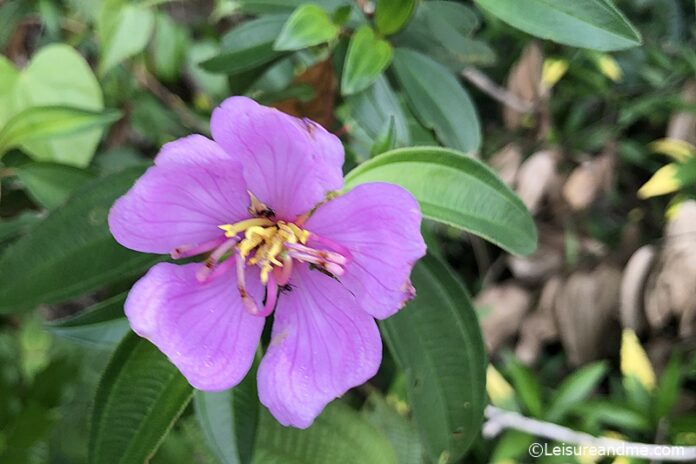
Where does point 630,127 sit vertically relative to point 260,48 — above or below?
below

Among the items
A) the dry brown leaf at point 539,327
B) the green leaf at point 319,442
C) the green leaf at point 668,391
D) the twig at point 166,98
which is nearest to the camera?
the green leaf at point 319,442

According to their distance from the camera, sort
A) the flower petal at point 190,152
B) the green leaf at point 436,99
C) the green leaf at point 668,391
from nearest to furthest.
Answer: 1. the flower petal at point 190,152
2. the green leaf at point 436,99
3. the green leaf at point 668,391

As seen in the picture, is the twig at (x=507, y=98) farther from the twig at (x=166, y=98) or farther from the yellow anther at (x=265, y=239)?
the yellow anther at (x=265, y=239)

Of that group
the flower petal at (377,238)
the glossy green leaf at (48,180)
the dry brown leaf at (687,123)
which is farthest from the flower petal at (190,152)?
the dry brown leaf at (687,123)

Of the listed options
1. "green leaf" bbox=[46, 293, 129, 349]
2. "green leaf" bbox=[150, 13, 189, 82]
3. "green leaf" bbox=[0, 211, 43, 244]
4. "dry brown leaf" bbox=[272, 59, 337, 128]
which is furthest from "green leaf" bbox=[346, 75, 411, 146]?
"green leaf" bbox=[150, 13, 189, 82]

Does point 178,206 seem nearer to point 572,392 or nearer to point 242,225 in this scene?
point 242,225

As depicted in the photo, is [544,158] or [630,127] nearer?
[544,158]

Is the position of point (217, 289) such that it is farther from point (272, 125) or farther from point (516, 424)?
point (516, 424)

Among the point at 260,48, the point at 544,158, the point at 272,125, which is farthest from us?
the point at 544,158

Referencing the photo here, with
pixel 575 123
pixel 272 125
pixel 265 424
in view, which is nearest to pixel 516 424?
pixel 265 424
